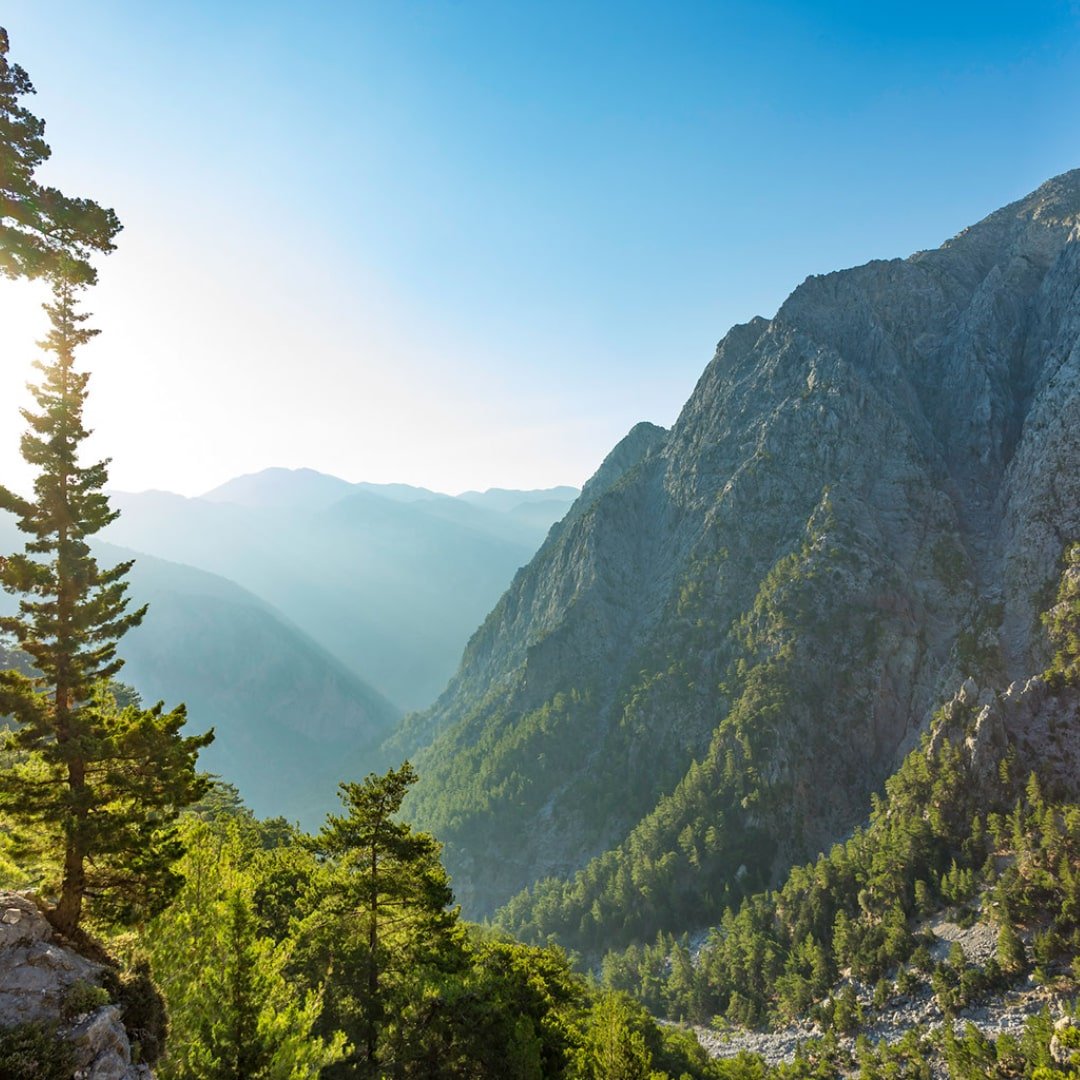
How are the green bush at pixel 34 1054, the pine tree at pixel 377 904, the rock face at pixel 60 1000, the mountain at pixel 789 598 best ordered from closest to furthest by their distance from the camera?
the green bush at pixel 34 1054 → the rock face at pixel 60 1000 → the pine tree at pixel 377 904 → the mountain at pixel 789 598

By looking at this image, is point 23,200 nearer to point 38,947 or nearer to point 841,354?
point 38,947

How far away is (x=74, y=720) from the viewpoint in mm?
18594

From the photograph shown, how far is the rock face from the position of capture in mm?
14578

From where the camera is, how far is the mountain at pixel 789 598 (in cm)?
11756

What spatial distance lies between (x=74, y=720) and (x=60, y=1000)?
7.58 metres

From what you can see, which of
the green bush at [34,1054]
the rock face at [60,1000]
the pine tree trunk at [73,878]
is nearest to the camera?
the green bush at [34,1054]

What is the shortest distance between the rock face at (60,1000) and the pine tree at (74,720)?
2.16m

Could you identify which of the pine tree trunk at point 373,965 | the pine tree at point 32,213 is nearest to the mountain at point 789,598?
the pine tree trunk at point 373,965

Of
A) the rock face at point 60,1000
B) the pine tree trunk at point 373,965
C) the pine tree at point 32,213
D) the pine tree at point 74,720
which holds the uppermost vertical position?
the pine tree at point 32,213

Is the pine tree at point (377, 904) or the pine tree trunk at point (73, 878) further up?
the pine tree trunk at point (73, 878)

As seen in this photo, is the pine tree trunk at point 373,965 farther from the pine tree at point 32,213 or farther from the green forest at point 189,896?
the pine tree at point 32,213

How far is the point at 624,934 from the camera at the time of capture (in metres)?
115

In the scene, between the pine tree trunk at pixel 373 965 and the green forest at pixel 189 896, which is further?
the pine tree trunk at pixel 373 965

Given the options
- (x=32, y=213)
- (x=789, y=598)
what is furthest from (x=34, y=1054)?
(x=789, y=598)
